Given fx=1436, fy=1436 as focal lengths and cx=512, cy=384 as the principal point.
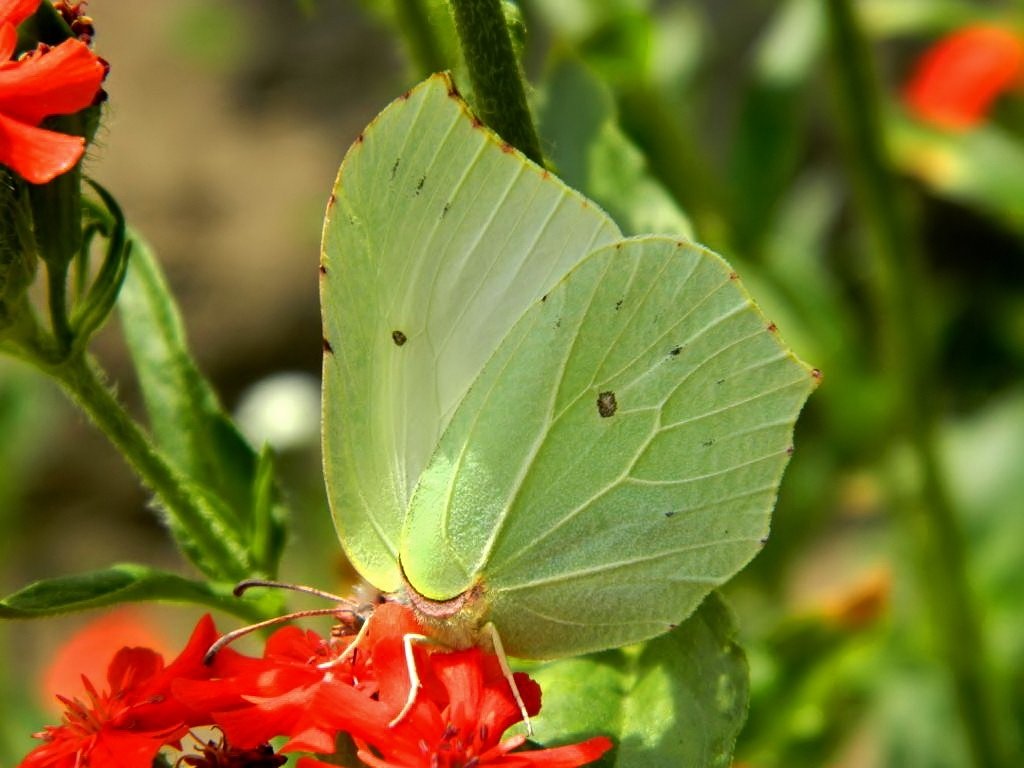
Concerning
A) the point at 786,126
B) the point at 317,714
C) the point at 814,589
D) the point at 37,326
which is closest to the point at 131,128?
the point at 814,589

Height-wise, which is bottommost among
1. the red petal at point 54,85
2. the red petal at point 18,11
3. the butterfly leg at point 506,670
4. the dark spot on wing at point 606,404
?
the butterfly leg at point 506,670

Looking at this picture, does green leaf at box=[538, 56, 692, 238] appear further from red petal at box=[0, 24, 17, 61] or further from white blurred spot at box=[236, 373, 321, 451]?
white blurred spot at box=[236, 373, 321, 451]

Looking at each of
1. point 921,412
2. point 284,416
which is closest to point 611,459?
point 921,412

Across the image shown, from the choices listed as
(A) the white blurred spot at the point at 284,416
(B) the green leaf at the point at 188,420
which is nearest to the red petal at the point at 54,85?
(B) the green leaf at the point at 188,420

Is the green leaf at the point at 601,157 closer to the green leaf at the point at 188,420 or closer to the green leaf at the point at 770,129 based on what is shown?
the green leaf at the point at 188,420

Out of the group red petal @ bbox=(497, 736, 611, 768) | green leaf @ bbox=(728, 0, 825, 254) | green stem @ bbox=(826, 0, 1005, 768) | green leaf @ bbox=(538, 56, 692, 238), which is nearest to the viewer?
red petal @ bbox=(497, 736, 611, 768)

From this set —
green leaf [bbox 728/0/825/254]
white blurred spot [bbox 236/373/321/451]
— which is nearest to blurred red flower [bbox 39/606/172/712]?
white blurred spot [bbox 236/373/321/451]

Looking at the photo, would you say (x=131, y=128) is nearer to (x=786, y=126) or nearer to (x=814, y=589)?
(x=814, y=589)
